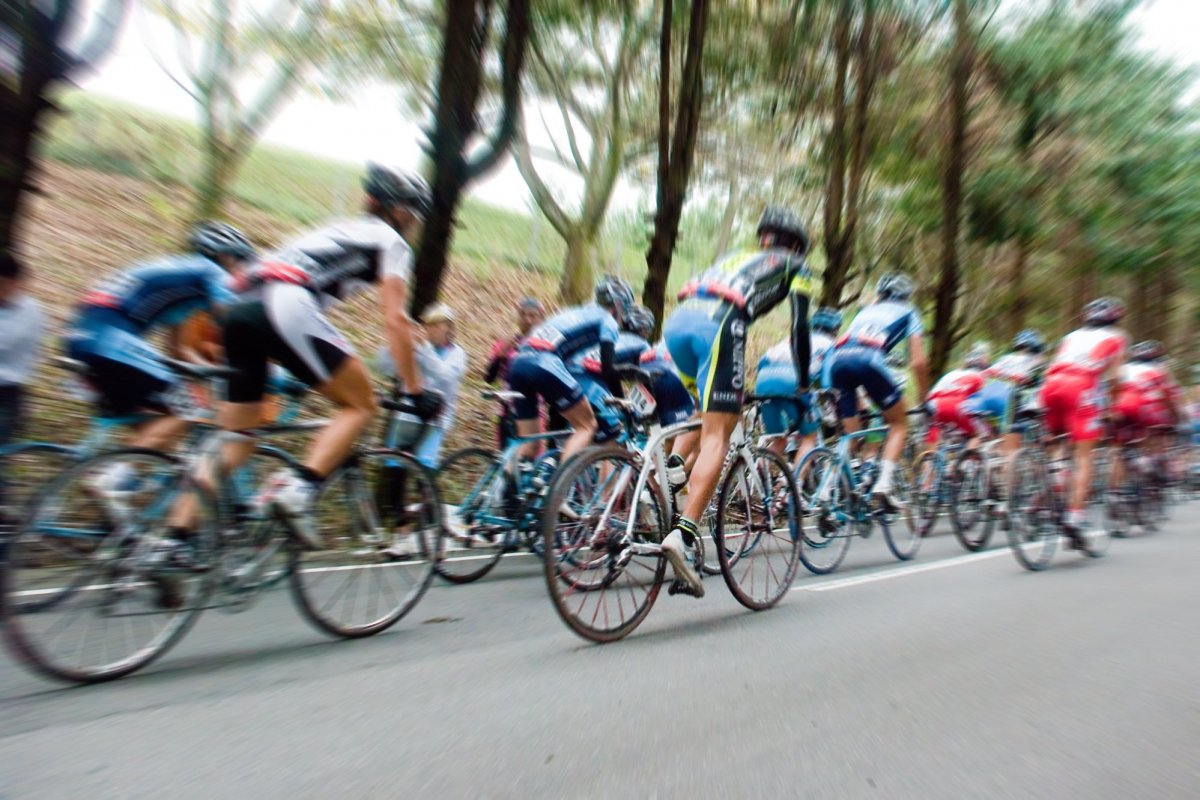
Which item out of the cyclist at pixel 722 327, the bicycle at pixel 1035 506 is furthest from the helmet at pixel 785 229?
the bicycle at pixel 1035 506

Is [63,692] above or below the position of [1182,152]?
below

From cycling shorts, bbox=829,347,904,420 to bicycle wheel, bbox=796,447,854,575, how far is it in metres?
0.81

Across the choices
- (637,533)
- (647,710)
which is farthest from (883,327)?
(647,710)

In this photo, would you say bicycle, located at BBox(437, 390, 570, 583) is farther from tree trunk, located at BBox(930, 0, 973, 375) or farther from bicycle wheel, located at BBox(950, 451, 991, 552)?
tree trunk, located at BBox(930, 0, 973, 375)

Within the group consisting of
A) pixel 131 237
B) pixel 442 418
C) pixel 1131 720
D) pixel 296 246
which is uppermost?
pixel 131 237

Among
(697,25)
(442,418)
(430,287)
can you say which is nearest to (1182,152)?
(697,25)

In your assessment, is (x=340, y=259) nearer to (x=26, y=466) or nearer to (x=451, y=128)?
(x=26, y=466)

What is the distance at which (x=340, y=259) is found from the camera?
403cm

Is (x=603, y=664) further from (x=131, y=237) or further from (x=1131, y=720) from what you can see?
(x=131, y=237)

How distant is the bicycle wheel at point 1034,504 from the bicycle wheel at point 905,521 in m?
0.81

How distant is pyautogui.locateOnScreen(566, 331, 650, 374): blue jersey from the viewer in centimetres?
678

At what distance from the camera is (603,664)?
3.77 meters

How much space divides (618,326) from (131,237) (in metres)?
9.76

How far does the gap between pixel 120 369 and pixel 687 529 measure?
3.22 m
